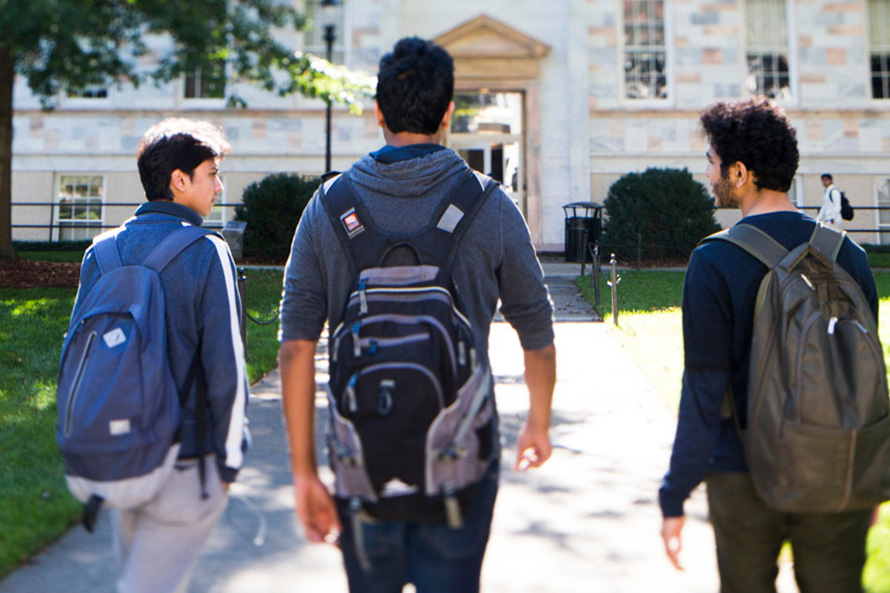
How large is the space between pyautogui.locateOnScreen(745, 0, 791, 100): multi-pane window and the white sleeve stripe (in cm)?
2294

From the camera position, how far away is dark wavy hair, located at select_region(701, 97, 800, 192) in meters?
2.55

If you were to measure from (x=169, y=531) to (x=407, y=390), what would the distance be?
→ 3.50ft

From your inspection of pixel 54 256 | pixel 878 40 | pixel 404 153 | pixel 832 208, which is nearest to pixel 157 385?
pixel 404 153

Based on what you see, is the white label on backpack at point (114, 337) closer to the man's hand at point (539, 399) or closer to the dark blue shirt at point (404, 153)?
the dark blue shirt at point (404, 153)

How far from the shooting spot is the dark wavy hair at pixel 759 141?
2.55 meters

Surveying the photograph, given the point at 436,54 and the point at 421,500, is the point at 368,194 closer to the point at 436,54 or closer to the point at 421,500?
the point at 436,54

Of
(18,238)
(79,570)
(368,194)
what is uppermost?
(18,238)

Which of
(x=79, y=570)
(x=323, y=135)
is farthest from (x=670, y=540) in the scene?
(x=323, y=135)

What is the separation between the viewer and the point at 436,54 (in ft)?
7.15

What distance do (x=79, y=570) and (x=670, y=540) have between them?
2723 millimetres

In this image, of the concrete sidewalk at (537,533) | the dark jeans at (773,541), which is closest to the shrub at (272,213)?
the concrete sidewalk at (537,533)

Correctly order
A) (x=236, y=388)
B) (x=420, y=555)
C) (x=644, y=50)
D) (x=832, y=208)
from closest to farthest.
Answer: (x=420, y=555)
(x=236, y=388)
(x=832, y=208)
(x=644, y=50)

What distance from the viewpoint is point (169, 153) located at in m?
2.88

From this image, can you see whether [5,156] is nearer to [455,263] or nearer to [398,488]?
[455,263]
